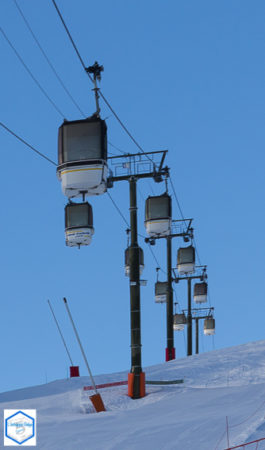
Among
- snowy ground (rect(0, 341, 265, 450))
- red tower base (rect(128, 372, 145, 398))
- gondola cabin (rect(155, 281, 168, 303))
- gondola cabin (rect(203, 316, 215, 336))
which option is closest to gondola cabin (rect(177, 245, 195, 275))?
gondola cabin (rect(155, 281, 168, 303))

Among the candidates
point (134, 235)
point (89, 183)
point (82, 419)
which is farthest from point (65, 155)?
point (82, 419)

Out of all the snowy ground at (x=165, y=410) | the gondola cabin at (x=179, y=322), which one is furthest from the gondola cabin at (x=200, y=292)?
the snowy ground at (x=165, y=410)

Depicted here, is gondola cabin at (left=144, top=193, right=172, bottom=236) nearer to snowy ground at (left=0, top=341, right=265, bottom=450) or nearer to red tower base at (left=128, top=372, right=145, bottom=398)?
snowy ground at (left=0, top=341, right=265, bottom=450)

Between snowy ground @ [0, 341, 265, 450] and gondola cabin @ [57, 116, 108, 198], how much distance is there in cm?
487

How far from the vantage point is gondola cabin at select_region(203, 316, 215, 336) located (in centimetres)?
5522

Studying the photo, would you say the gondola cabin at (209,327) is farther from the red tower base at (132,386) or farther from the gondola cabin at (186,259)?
the red tower base at (132,386)

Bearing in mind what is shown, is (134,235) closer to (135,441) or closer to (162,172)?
(162,172)

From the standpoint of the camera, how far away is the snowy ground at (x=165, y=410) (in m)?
10.5

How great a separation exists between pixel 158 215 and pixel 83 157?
7.31 metres

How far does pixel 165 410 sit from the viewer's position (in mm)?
13750

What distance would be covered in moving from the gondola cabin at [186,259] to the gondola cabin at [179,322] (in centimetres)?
1240

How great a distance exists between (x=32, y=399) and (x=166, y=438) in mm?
7915

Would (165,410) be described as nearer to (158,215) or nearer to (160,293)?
(158,215)

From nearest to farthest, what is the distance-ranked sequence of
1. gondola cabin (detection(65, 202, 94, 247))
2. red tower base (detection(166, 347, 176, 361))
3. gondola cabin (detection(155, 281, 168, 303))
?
1. gondola cabin (detection(65, 202, 94, 247))
2. red tower base (detection(166, 347, 176, 361))
3. gondola cabin (detection(155, 281, 168, 303))
